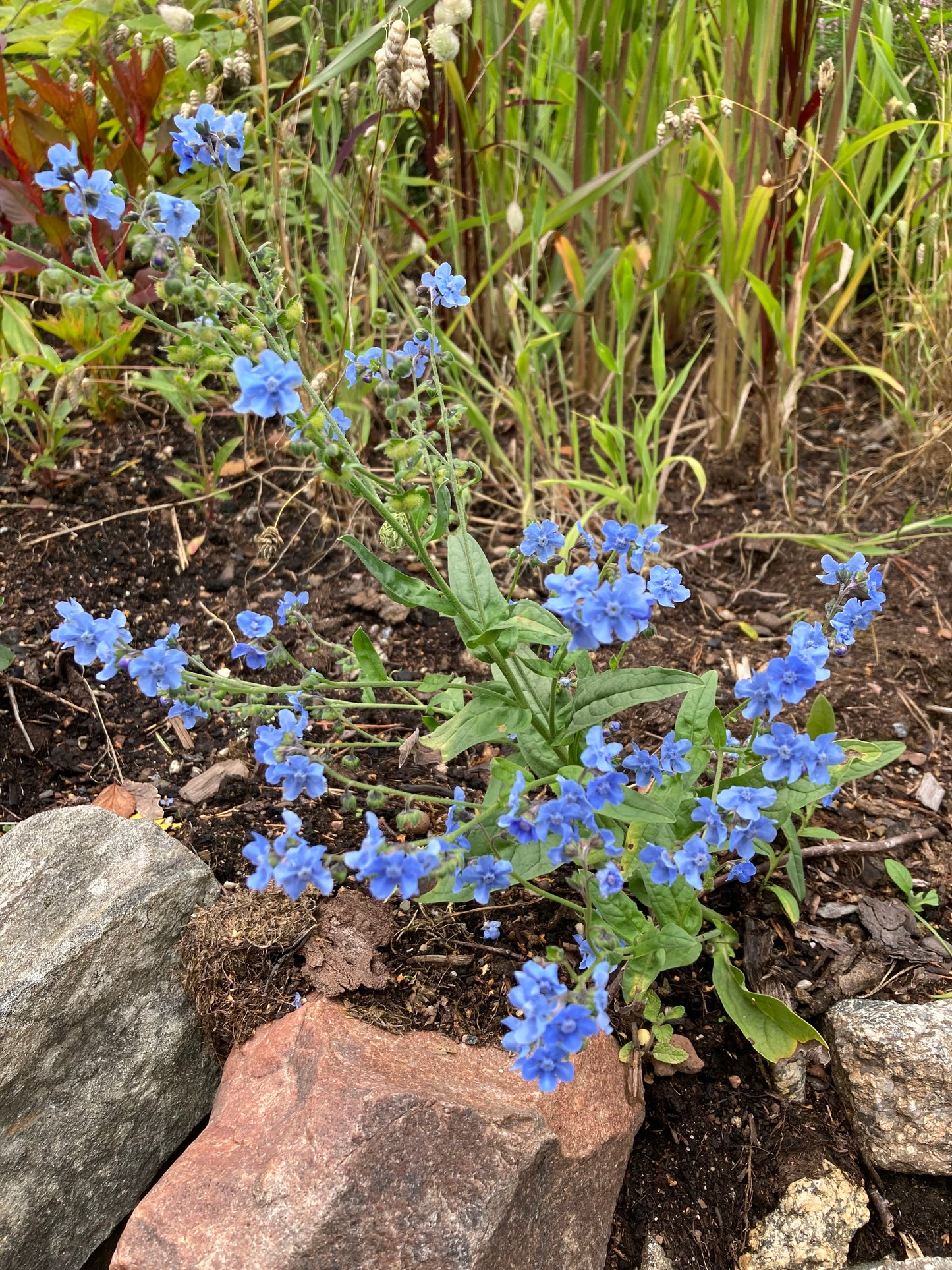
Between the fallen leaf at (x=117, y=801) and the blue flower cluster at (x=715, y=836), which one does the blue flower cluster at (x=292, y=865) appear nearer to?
the blue flower cluster at (x=715, y=836)

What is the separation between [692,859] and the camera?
1.37 meters

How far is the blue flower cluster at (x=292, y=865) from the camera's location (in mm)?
1222

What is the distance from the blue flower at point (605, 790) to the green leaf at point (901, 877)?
33.2 inches

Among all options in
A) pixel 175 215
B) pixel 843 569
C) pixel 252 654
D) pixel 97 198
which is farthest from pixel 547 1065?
pixel 97 198

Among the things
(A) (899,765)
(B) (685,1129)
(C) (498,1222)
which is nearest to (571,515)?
(A) (899,765)

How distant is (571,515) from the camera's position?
274 centimetres

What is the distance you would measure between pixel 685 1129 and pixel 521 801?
0.74m

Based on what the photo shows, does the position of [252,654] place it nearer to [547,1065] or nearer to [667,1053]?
[547,1065]

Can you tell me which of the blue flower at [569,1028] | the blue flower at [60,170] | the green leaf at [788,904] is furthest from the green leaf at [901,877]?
the blue flower at [60,170]

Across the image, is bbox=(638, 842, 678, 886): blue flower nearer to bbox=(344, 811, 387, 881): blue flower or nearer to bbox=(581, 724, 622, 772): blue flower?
bbox=(581, 724, 622, 772): blue flower

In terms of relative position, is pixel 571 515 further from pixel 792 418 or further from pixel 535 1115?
pixel 535 1115

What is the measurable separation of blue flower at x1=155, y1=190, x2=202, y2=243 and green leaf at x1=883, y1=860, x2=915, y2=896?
1.63m

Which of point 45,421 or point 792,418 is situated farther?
point 792,418

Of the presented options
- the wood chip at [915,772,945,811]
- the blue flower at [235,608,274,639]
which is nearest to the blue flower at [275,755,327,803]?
the blue flower at [235,608,274,639]
